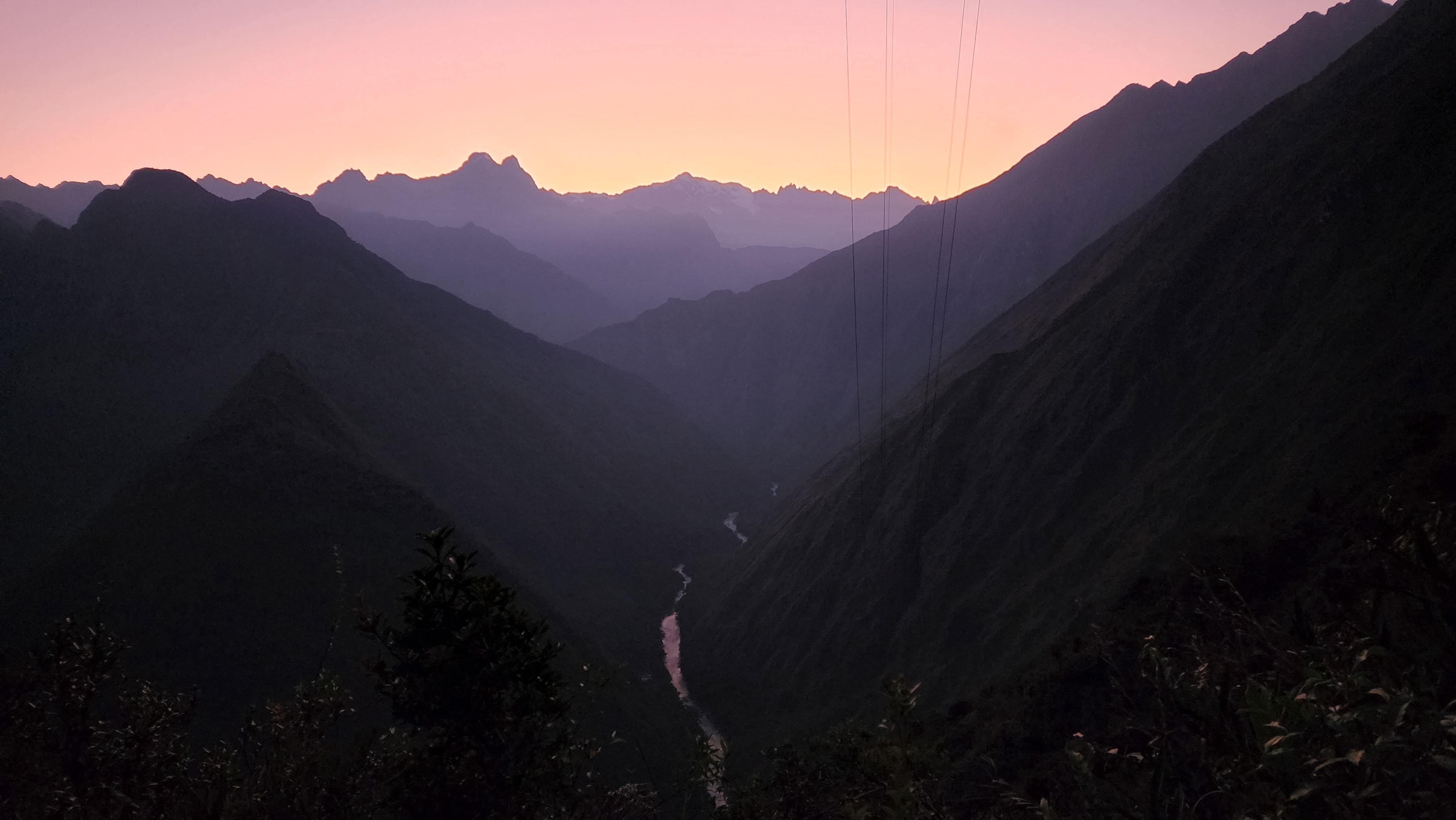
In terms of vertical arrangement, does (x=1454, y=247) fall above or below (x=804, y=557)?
above

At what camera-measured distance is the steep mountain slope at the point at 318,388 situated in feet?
262

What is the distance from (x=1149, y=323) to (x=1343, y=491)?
2793 centimetres

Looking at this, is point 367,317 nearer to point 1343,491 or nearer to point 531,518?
point 531,518

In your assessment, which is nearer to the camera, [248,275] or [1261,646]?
[1261,646]

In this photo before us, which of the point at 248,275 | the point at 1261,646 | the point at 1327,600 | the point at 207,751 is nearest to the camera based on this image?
the point at 207,751

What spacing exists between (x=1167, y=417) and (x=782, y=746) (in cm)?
4149

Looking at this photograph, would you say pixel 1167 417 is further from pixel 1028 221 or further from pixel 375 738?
pixel 1028 221

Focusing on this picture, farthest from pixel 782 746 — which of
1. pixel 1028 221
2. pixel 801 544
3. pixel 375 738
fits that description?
pixel 1028 221

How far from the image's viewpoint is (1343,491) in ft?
106

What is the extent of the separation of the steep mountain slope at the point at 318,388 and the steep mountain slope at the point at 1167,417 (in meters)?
26.7

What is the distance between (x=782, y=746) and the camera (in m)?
23.6

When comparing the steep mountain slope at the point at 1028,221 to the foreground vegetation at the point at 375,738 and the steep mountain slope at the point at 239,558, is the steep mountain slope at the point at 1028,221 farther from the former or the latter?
the foreground vegetation at the point at 375,738

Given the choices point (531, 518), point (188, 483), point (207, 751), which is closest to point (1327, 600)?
point (207, 751)

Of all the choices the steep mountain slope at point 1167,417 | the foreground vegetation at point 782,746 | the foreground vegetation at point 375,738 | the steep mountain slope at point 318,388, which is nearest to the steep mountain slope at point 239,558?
the steep mountain slope at point 318,388
